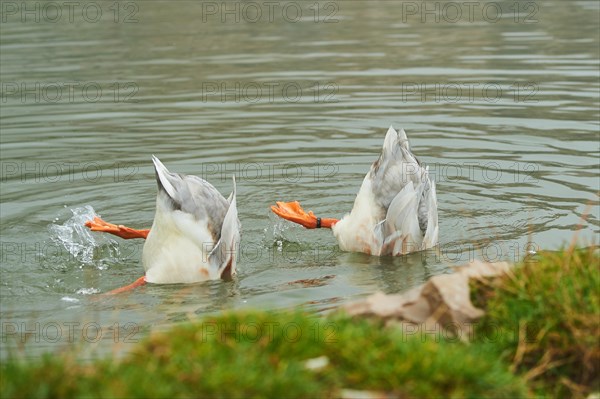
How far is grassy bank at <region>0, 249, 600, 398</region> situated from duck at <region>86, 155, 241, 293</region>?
2775 millimetres

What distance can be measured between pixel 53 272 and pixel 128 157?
3.35 meters

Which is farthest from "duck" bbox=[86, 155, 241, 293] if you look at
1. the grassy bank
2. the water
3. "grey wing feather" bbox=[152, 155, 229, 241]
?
the grassy bank

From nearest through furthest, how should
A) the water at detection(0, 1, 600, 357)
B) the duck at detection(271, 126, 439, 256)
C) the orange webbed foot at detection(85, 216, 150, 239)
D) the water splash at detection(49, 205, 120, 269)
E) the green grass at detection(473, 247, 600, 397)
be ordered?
the green grass at detection(473, 247, 600, 397)
the water at detection(0, 1, 600, 357)
the orange webbed foot at detection(85, 216, 150, 239)
the duck at detection(271, 126, 439, 256)
the water splash at detection(49, 205, 120, 269)

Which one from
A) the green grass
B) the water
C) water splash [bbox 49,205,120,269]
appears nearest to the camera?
the green grass

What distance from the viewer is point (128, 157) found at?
11.1 m

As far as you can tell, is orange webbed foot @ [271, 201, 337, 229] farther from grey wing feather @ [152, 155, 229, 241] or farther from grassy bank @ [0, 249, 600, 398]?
grassy bank @ [0, 249, 600, 398]

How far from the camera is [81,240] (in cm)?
870

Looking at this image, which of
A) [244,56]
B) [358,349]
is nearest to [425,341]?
[358,349]

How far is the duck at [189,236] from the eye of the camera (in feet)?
24.5

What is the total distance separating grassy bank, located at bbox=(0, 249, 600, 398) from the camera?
404 centimetres

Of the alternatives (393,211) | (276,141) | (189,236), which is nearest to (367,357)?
(189,236)

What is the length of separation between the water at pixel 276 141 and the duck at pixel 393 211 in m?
0.15

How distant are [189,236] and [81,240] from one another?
154 centimetres

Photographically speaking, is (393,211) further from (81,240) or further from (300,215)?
(81,240)
